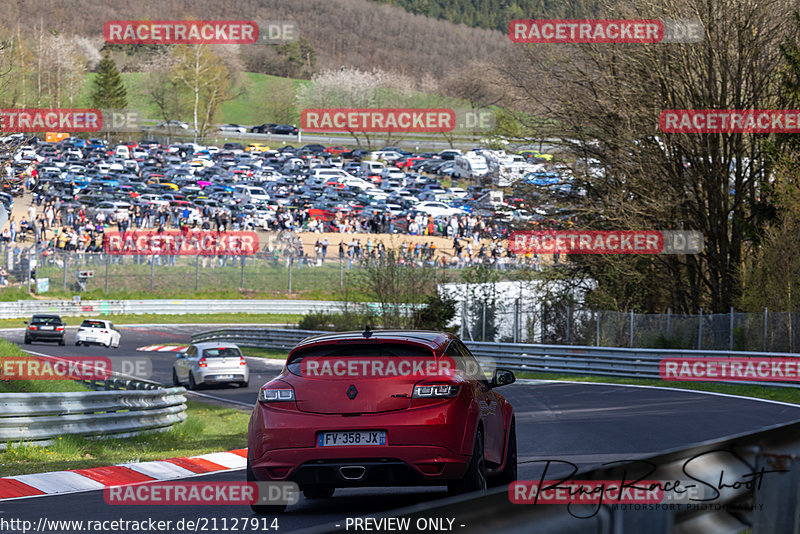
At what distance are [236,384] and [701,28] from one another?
1797 centimetres

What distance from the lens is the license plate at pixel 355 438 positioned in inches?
299

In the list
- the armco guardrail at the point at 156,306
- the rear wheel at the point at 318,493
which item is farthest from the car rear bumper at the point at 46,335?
the rear wheel at the point at 318,493

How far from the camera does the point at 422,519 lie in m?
2.73

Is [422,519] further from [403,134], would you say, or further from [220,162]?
[403,134]

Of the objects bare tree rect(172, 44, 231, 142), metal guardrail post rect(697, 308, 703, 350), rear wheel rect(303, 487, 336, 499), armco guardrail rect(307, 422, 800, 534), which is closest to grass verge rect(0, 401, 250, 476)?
rear wheel rect(303, 487, 336, 499)

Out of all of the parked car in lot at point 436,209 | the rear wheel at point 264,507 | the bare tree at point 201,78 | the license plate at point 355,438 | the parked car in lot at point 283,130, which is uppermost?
the bare tree at point 201,78

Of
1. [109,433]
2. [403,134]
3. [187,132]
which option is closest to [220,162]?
[187,132]

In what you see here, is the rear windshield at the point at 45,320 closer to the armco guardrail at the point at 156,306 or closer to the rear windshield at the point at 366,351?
the armco guardrail at the point at 156,306

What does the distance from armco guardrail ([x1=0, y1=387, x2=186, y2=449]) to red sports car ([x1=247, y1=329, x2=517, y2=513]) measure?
641cm

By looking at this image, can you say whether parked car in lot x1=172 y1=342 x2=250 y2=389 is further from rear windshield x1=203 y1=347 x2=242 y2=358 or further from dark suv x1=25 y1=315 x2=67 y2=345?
dark suv x1=25 y1=315 x2=67 y2=345

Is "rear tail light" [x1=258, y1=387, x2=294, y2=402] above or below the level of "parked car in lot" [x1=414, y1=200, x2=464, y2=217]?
below

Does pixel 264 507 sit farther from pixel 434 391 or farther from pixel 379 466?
pixel 434 391

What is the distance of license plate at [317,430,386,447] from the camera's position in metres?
7.58

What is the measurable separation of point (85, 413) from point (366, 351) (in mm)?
8674
